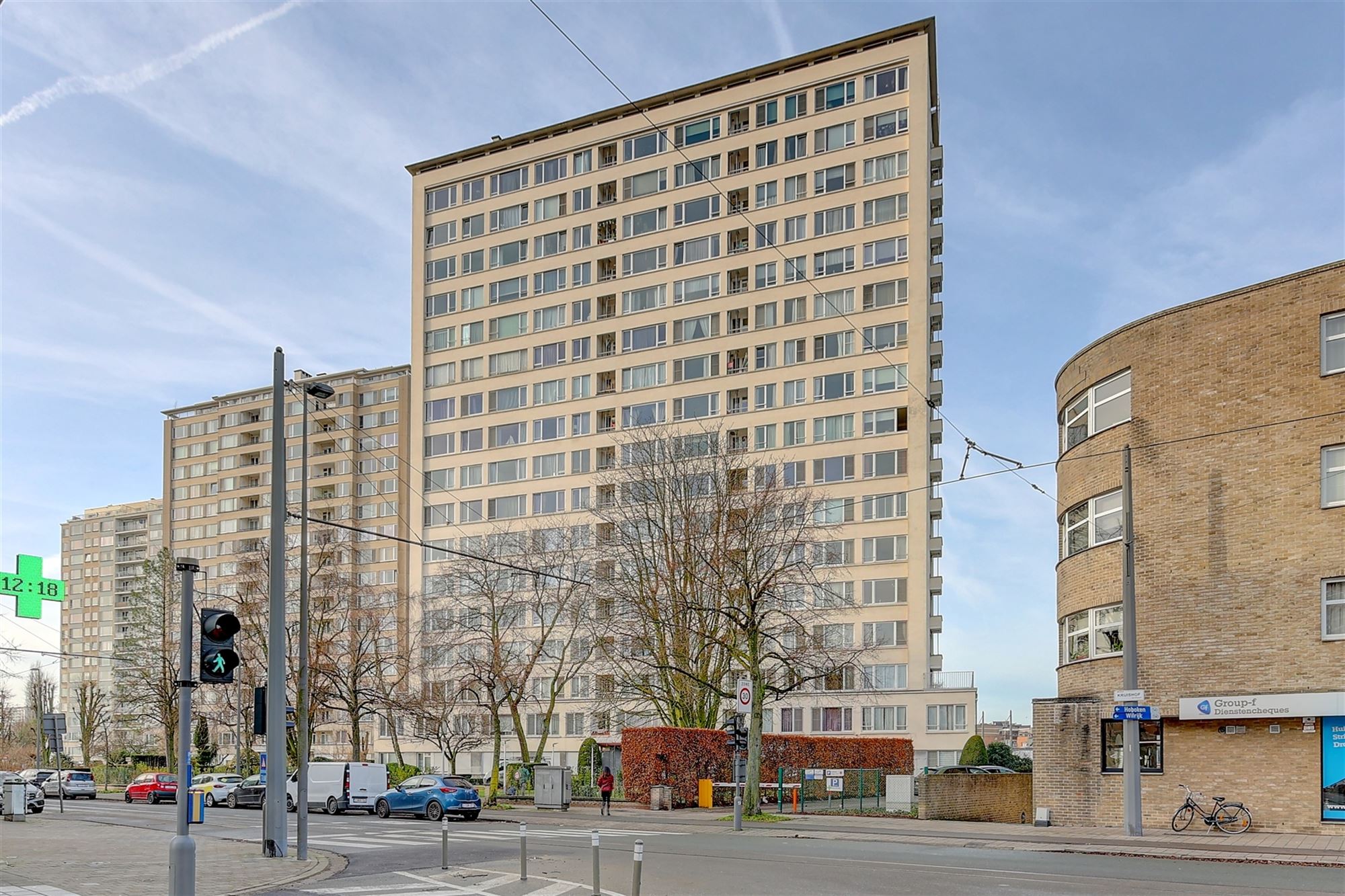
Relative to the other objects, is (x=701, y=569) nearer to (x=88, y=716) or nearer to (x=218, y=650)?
(x=218, y=650)

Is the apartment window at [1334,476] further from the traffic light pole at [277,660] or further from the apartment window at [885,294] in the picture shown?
the apartment window at [885,294]

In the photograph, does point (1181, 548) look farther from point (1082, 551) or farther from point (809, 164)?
point (809, 164)

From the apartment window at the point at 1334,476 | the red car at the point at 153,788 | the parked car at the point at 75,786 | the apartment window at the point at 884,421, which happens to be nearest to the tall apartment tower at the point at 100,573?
the parked car at the point at 75,786

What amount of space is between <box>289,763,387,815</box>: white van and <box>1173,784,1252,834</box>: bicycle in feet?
84.4

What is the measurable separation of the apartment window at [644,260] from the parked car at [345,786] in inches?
1748

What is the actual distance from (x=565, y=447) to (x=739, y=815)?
53.6 m

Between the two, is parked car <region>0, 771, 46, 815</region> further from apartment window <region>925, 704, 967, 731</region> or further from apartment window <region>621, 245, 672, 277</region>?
apartment window <region>621, 245, 672, 277</region>

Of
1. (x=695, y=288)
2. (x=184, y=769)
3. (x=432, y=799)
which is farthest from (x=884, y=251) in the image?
(x=184, y=769)

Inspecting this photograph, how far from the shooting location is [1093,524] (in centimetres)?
3275

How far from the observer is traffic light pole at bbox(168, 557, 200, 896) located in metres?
12.4

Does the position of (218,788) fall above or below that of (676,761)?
below

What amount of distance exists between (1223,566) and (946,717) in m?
41.2

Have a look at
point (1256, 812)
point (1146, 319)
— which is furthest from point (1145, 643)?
point (1146, 319)

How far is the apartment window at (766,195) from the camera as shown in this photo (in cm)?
7781
